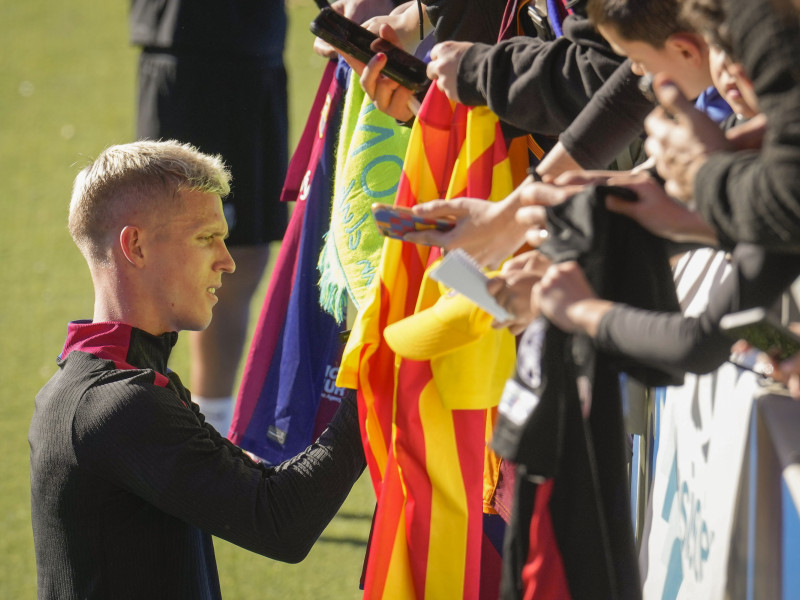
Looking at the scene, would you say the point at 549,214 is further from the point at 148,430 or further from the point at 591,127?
the point at 148,430

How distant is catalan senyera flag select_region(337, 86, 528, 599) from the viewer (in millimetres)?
1877

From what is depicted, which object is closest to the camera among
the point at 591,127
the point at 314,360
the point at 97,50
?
the point at 591,127

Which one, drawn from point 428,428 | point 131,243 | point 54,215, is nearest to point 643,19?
point 428,428

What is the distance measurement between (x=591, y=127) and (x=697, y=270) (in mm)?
366

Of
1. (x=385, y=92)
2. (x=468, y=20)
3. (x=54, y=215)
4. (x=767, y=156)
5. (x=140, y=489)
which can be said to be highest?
(x=468, y=20)

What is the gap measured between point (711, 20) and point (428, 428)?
36.1 inches

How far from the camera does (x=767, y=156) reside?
109 centimetres

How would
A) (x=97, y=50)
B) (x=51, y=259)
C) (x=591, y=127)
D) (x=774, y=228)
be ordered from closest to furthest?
(x=774, y=228) < (x=591, y=127) < (x=51, y=259) < (x=97, y=50)

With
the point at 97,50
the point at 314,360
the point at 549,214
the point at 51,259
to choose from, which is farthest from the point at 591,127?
the point at 97,50

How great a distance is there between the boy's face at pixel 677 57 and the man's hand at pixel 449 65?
48cm

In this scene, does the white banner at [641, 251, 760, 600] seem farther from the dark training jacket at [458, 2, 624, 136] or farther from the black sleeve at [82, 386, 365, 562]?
the black sleeve at [82, 386, 365, 562]

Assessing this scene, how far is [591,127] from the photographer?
158 cm

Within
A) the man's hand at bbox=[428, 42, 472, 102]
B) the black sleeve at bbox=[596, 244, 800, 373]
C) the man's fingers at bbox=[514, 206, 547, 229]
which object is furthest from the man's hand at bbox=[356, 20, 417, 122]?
the black sleeve at bbox=[596, 244, 800, 373]

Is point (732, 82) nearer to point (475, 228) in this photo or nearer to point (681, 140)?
point (681, 140)
